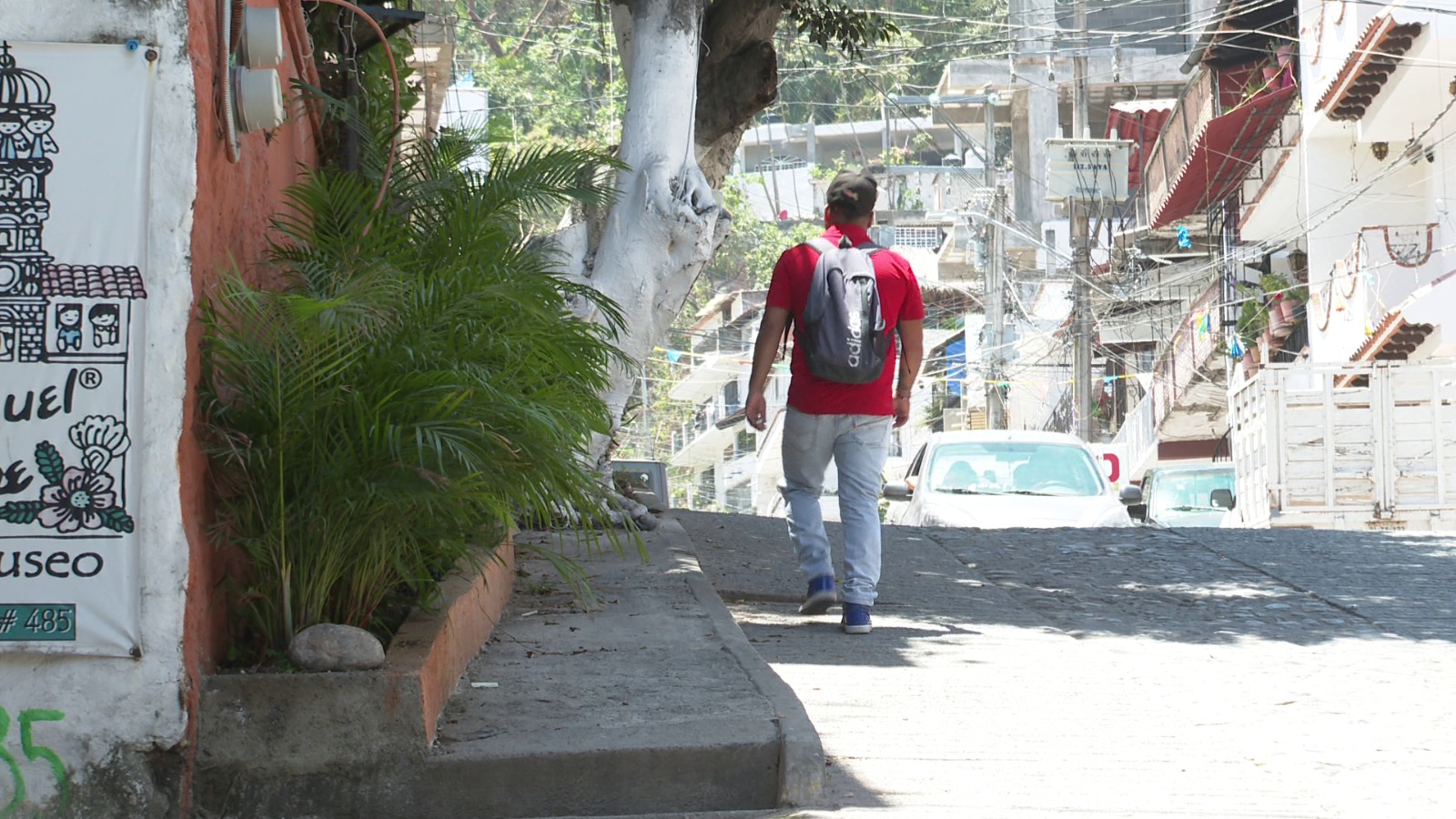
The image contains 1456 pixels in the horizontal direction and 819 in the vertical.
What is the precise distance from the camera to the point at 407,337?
465 centimetres

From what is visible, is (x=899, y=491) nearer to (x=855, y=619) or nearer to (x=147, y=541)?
(x=855, y=619)

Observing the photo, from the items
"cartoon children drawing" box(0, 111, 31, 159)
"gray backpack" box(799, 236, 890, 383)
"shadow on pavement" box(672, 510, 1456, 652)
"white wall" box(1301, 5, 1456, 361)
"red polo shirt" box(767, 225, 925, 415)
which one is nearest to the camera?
"cartoon children drawing" box(0, 111, 31, 159)

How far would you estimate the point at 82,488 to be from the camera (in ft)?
13.0

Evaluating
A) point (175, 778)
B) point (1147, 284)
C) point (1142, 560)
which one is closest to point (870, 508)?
point (175, 778)

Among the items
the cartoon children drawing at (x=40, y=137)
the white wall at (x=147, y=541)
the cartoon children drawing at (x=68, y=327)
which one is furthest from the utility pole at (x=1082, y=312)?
the cartoon children drawing at (x=68, y=327)

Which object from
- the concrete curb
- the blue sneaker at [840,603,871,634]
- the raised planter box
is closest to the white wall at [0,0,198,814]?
the raised planter box

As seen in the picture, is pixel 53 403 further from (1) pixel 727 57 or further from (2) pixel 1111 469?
(2) pixel 1111 469

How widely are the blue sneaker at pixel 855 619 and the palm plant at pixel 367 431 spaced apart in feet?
7.76

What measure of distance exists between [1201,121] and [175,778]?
29891 mm

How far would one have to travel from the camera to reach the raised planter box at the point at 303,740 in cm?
408

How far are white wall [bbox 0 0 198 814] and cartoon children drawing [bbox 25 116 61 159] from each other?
206mm

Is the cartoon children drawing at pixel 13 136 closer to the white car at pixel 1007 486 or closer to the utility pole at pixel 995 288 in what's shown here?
the white car at pixel 1007 486

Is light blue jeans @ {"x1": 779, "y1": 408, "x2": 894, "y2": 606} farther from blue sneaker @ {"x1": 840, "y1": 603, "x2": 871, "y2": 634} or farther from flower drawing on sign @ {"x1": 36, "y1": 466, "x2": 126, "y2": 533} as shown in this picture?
flower drawing on sign @ {"x1": 36, "y1": 466, "x2": 126, "y2": 533}

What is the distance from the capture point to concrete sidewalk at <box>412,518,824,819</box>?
4.14m
